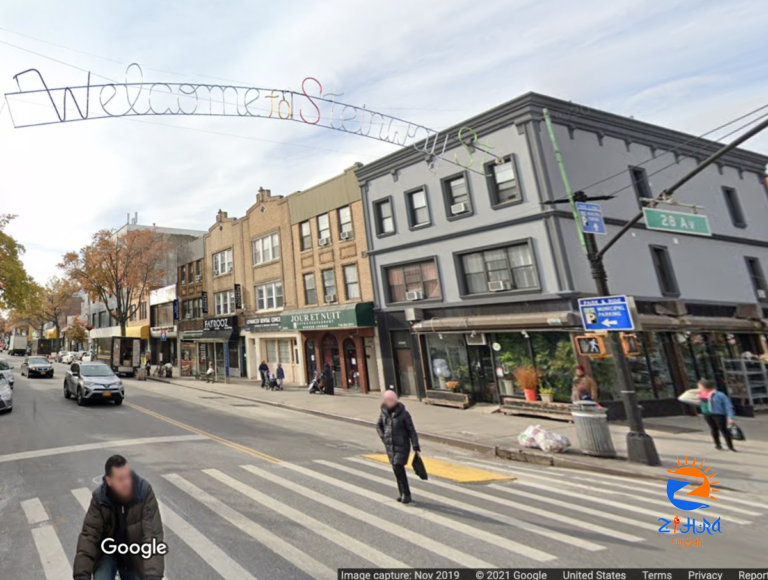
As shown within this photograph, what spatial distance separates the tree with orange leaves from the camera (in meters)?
36.6

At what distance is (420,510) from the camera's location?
6180 millimetres

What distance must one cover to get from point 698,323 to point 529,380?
743 centimetres

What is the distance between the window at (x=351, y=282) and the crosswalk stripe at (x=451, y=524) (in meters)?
14.8

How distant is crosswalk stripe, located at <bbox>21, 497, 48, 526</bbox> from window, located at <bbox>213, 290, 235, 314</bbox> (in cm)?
2580

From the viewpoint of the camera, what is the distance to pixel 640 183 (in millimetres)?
18281

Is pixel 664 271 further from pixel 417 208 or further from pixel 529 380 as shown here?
pixel 417 208

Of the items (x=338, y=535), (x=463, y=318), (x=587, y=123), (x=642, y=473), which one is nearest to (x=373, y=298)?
(x=463, y=318)

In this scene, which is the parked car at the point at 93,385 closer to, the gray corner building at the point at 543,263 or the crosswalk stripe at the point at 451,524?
the gray corner building at the point at 543,263

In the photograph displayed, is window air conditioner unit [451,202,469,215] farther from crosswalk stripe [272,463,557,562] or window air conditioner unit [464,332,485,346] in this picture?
crosswalk stripe [272,463,557,562]

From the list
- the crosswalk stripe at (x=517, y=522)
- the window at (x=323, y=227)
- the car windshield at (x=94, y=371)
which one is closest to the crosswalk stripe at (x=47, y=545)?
the crosswalk stripe at (x=517, y=522)

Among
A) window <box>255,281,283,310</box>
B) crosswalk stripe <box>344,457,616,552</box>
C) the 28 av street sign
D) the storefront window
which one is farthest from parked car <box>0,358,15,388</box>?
the 28 av street sign

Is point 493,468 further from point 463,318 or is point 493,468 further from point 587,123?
point 587,123

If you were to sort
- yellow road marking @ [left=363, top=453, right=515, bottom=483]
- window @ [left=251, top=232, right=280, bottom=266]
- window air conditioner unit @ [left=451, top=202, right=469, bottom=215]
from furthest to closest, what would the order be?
1. window @ [left=251, top=232, right=280, bottom=266]
2. window air conditioner unit @ [left=451, top=202, right=469, bottom=215]
3. yellow road marking @ [left=363, top=453, right=515, bottom=483]

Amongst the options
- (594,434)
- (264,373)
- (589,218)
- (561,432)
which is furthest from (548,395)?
(264,373)
